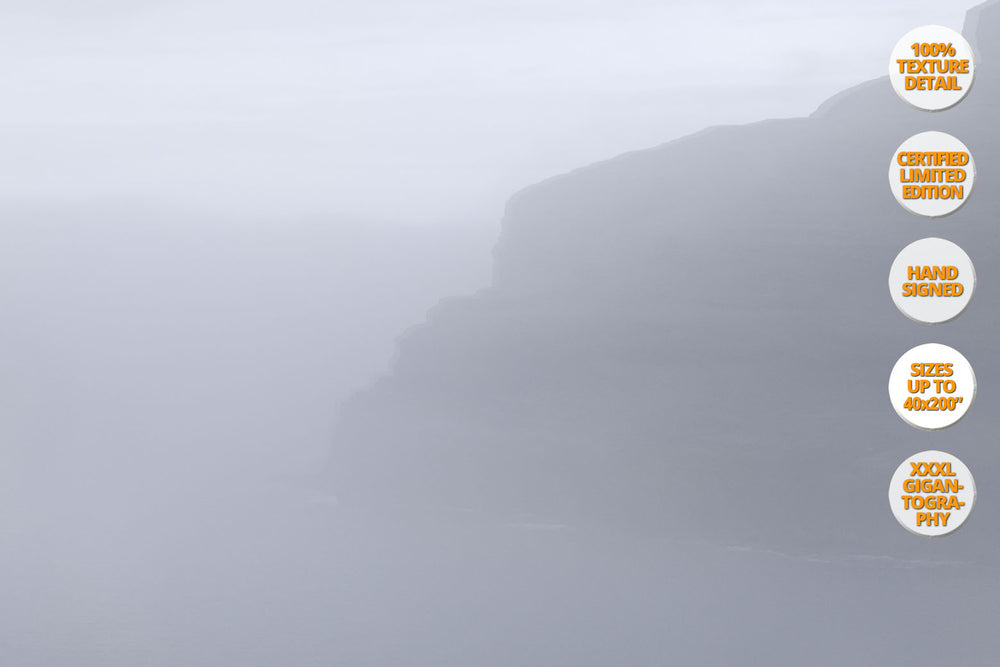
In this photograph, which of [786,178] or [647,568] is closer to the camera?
[786,178]

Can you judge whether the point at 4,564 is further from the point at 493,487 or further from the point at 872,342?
the point at 872,342

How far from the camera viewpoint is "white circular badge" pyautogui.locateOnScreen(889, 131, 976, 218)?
5.36m

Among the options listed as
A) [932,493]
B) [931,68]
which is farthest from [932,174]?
[932,493]

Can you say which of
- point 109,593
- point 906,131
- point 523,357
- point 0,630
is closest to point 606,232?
point 523,357

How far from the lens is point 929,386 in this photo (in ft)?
16.8

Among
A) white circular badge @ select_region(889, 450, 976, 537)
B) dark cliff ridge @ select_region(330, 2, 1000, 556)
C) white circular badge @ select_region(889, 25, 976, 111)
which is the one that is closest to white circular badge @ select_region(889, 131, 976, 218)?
white circular badge @ select_region(889, 25, 976, 111)

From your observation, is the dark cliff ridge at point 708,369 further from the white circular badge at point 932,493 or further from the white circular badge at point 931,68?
the white circular badge at point 932,493

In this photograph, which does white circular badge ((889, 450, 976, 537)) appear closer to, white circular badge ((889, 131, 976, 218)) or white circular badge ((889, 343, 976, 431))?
white circular badge ((889, 343, 976, 431))

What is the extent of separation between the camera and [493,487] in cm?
2003

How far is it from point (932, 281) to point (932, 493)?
1223 millimetres

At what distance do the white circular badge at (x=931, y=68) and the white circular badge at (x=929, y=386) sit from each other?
58.6 inches

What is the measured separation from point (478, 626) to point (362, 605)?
7.47 feet

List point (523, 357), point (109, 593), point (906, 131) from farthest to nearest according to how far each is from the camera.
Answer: point (906, 131) → point (523, 357) → point (109, 593)

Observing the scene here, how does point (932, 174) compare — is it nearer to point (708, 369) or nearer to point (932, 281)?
point (932, 281)
